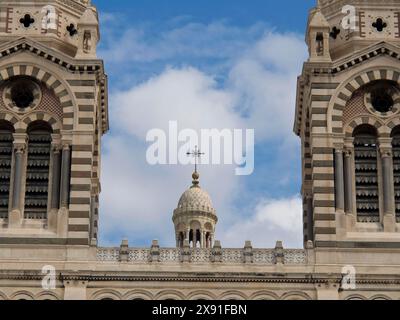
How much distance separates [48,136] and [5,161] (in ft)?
6.68

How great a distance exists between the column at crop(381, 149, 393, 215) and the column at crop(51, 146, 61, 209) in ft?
43.1

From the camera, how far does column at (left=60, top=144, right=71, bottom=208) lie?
4706 cm

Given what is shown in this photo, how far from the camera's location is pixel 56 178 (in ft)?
157

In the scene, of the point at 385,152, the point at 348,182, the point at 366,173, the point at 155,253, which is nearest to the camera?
the point at 155,253

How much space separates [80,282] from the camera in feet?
149

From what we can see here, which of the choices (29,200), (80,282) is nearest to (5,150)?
(29,200)

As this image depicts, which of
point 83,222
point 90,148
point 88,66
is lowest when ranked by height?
point 83,222

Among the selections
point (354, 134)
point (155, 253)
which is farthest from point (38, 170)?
point (354, 134)

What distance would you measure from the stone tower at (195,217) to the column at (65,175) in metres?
13.1

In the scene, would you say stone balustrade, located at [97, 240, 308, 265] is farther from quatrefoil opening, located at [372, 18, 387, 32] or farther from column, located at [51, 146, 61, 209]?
quatrefoil opening, located at [372, 18, 387, 32]

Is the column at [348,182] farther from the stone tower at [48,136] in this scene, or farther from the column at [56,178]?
the column at [56,178]

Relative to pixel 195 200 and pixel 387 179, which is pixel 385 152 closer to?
pixel 387 179

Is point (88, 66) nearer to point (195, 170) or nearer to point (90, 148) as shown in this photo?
point (90, 148)
